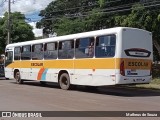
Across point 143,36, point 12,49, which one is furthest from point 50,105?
point 12,49

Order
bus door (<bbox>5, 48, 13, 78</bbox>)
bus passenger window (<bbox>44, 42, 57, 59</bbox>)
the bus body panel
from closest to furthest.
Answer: the bus body panel
bus passenger window (<bbox>44, 42, 57, 59</bbox>)
bus door (<bbox>5, 48, 13, 78</bbox>)

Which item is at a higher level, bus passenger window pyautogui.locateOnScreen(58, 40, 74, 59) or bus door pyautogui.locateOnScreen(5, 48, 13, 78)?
bus passenger window pyautogui.locateOnScreen(58, 40, 74, 59)

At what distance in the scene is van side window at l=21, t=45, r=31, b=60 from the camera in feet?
86.2

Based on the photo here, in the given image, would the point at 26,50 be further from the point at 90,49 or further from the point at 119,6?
the point at 119,6

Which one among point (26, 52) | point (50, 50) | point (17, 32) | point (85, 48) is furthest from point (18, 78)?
point (17, 32)

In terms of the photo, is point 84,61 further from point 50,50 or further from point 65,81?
point 50,50

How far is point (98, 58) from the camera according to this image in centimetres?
1936

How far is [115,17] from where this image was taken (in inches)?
1291

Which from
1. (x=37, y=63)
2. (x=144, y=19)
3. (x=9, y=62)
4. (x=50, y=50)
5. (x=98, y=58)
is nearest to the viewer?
(x=98, y=58)

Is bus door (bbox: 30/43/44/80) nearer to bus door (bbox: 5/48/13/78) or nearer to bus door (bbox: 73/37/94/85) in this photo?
bus door (bbox: 5/48/13/78)

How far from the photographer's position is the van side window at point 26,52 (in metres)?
26.3

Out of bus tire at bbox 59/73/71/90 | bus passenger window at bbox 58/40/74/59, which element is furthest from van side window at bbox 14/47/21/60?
bus tire at bbox 59/73/71/90

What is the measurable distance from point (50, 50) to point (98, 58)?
508cm

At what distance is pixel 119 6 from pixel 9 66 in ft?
36.0
